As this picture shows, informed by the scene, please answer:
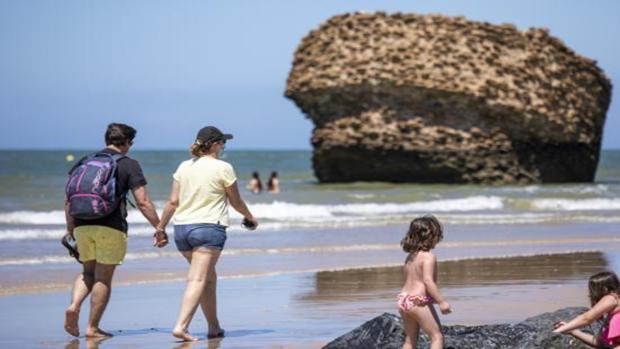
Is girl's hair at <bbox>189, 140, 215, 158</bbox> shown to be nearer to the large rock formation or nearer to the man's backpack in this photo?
the man's backpack

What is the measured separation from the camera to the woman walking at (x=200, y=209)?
8039mm

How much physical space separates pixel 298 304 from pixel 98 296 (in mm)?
2422

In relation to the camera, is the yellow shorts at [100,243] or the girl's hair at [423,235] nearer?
the girl's hair at [423,235]

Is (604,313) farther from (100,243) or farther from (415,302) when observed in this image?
(100,243)

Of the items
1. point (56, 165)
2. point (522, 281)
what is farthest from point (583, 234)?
point (56, 165)

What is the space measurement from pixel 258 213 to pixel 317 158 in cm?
1517

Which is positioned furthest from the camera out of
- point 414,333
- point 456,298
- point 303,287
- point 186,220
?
point 303,287

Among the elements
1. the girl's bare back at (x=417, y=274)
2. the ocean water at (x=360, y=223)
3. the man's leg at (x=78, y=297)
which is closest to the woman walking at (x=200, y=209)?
the man's leg at (x=78, y=297)

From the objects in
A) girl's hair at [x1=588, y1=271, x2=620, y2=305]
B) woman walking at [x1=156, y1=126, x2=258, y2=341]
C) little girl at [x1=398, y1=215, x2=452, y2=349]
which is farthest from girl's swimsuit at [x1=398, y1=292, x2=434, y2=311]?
woman walking at [x1=156, y1=126, x2=258, y2=341]

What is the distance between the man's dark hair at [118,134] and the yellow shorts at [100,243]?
0.63 meters

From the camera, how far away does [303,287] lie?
11.8 metres

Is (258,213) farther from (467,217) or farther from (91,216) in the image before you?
(91,216)

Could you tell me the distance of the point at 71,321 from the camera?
8.28m

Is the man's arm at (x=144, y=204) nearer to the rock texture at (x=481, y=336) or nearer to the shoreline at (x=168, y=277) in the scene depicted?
the rock texture at (x=481, y=336)
